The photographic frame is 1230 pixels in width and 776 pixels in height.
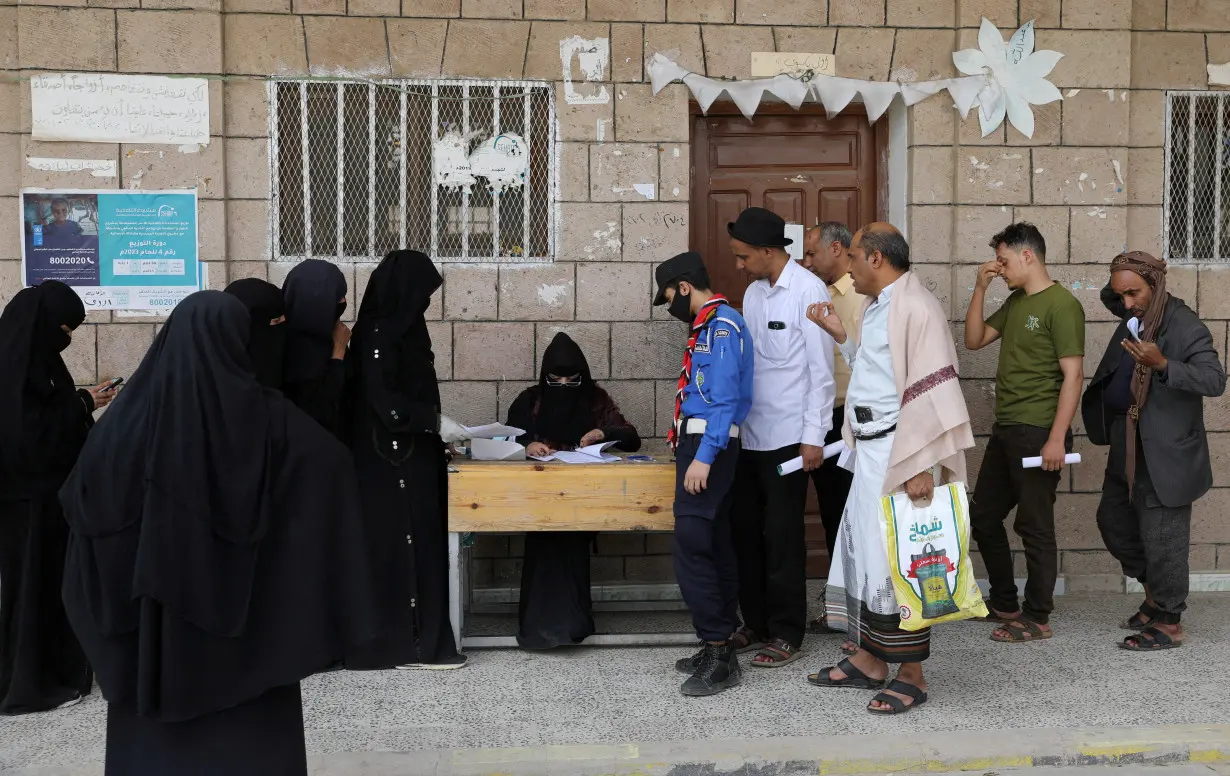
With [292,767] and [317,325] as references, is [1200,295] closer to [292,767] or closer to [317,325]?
[317,325]

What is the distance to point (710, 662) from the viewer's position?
17.0 feet

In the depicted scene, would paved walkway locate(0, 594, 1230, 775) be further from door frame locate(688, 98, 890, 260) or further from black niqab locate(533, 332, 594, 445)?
door frame locate(688, 98, 890, 260)

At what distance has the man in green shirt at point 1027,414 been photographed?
5.65 meters

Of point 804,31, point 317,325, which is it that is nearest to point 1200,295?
point 804,31

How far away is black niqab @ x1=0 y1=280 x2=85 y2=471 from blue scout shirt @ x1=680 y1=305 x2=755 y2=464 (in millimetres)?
2591

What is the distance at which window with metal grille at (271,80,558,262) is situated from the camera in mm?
6441

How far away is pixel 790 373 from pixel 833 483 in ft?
2.34

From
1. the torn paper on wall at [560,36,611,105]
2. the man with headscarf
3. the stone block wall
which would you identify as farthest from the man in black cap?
the man with headscarf

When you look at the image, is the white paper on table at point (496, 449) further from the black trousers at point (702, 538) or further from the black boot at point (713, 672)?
the black boot at point (713, 672)

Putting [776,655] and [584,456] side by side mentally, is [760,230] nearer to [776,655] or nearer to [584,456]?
[584,456]

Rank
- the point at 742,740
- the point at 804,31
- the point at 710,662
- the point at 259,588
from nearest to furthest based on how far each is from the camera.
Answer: the point at 259,588 → the point at 742,740 → the point at 710,662 → the point at 804,31

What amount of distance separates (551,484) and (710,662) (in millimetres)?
1051

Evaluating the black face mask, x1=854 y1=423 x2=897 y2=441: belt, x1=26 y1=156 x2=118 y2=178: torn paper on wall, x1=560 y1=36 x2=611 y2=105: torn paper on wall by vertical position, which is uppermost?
x1=560 y1=36 x2=611 y2=105: torn paper on wall

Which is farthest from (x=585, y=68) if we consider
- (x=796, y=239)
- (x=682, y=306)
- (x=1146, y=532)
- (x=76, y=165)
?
(x=1146, y=532)
